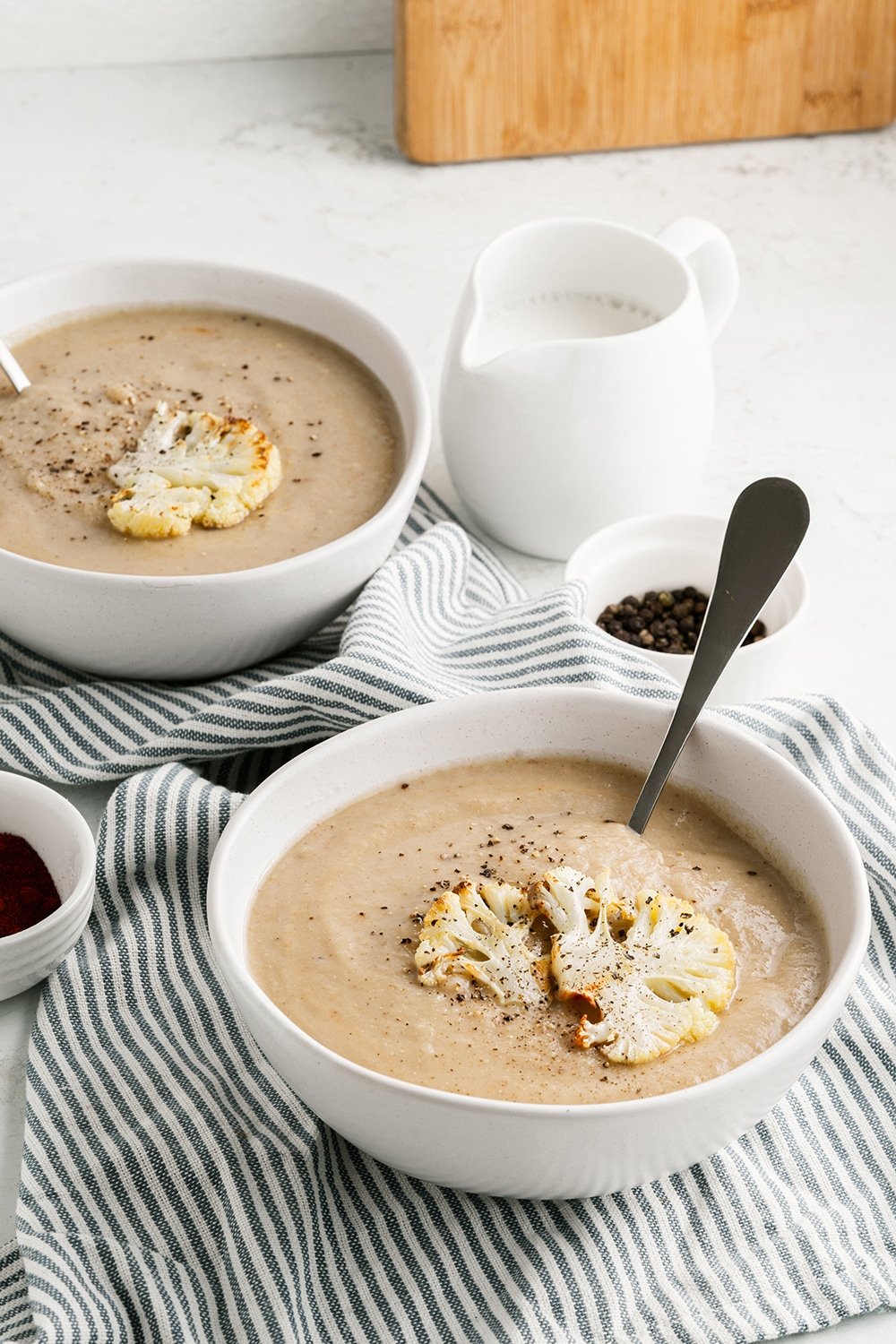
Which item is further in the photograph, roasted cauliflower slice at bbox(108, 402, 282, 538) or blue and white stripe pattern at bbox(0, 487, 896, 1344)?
roasted cauliflower slice at bbox(108, 402, 282, 538)

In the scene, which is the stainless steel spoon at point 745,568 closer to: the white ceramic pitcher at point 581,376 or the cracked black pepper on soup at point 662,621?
the cracked black pepper on soup at point 662,621

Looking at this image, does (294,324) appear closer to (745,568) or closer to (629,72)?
(745,568)

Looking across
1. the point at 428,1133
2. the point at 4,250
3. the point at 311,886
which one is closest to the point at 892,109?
the point at 4,250

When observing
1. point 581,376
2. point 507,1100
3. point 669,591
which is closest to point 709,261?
point 581,376

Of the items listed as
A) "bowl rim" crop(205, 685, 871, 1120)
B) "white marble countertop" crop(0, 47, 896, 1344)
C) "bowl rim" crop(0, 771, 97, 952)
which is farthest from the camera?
"white marble countertop" crop(0, 47, 896, 1344)

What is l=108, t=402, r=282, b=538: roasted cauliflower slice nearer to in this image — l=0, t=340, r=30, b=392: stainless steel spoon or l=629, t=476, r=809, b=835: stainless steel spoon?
l=0, t=340, r=30, b=392: stainless steel spoon

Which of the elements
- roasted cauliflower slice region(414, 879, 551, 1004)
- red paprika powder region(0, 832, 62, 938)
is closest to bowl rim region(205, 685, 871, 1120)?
roasted cauliflower slice region(414, 879, 551, 1004)
